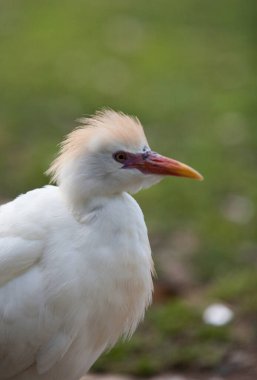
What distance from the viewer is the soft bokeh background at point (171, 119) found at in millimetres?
5746

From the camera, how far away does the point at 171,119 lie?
8.95 metres

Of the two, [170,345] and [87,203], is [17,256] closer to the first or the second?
[87,203]

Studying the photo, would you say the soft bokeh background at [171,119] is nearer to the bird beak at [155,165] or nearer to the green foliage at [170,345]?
the green foliage at [170,345]

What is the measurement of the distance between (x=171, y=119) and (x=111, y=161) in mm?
4859

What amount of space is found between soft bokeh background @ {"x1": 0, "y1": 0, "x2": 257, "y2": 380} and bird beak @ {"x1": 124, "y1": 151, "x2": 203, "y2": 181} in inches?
62.3

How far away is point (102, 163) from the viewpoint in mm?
4148

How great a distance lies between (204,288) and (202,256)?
16.1 inches

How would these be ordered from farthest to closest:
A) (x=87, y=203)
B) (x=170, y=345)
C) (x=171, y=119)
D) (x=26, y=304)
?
(x=171, y=119), (x=170, y=345), (x=87, y=203), (x=26, y=304)

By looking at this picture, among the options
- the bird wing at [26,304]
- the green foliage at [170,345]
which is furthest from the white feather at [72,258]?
the green foliage at [170,345]

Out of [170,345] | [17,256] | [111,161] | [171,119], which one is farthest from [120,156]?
[171,119]

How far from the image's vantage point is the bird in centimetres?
411

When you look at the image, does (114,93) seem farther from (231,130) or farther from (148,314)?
(148,314)

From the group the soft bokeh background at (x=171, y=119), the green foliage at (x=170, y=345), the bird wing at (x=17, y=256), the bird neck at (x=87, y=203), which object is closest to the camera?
the bird wing at (x=17, y=256)

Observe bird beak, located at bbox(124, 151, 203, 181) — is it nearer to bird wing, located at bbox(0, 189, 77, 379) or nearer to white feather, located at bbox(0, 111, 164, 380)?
white feather, located at bbox(0, 111, 164, 380)
